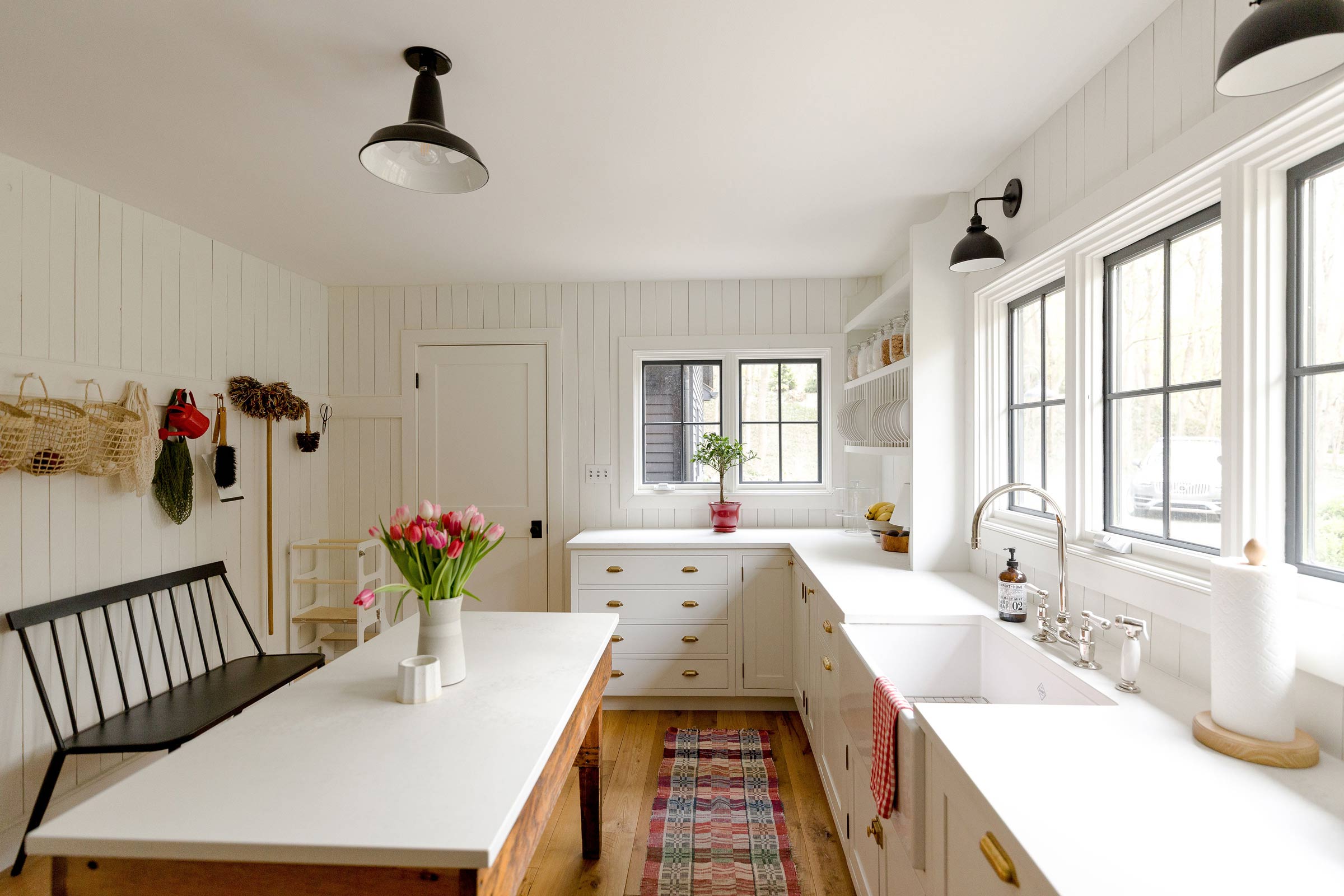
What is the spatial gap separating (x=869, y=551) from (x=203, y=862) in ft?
8.95

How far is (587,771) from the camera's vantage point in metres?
2.12

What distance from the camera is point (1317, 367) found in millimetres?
1197

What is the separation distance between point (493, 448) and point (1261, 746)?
3.63 m

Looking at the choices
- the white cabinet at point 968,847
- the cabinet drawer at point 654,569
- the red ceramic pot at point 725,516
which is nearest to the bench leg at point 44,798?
the cabinet drawer at point 654,569

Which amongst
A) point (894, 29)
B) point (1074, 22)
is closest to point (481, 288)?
point (894, 29)

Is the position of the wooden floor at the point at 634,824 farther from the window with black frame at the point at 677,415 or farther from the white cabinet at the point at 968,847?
the window with black frame at the point at 677,415

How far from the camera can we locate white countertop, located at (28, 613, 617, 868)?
3.13 feet

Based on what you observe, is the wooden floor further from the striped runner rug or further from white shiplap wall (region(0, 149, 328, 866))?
white shiplap wall (region(0, 149, 328, 866))

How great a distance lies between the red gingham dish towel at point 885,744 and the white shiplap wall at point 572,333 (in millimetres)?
2429

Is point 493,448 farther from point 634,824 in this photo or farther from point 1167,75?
point 1167,75

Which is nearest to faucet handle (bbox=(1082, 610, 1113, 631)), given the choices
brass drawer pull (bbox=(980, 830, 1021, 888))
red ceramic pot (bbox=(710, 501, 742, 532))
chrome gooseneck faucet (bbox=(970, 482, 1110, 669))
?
chrome gooseneck faucet (bbox=(970, 482, 1110, 669))

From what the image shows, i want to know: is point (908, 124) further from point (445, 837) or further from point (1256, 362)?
point (445, 837)

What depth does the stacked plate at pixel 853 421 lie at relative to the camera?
12.0ft

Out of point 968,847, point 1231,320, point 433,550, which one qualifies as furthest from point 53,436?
point 1231,320
